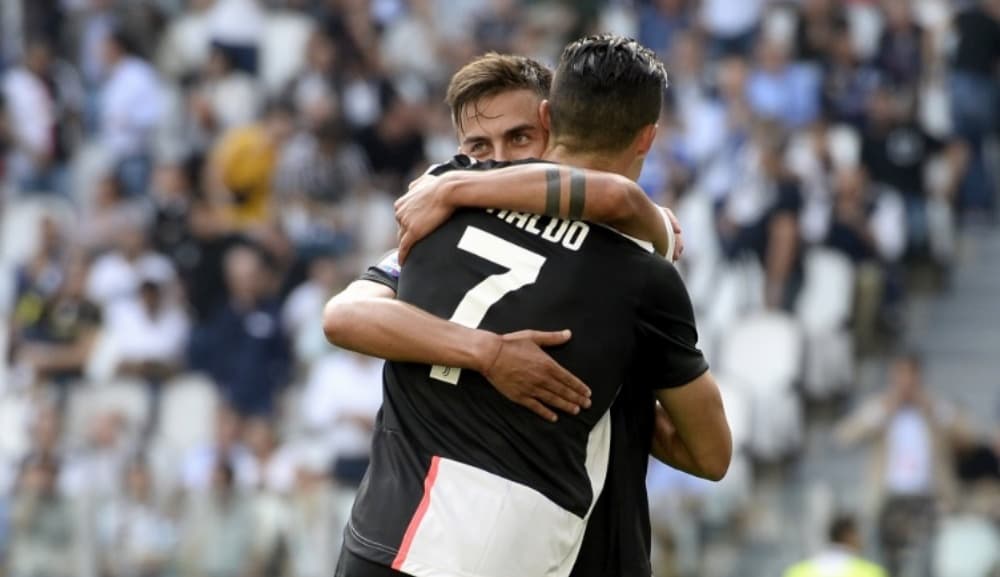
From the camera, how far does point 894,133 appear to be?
14.1m

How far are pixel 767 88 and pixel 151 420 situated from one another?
16.8ft

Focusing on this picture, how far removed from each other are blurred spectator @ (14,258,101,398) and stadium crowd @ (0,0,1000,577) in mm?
23

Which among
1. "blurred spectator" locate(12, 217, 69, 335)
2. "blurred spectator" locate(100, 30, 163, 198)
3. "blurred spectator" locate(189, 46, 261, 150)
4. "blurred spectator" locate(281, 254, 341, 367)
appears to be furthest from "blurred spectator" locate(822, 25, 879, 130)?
"blurred spectator" locate(12, 217, 69, 335)

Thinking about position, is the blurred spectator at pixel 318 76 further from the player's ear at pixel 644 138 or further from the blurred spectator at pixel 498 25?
the player's ear at pixel 644 138

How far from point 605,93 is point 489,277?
42 centimetres

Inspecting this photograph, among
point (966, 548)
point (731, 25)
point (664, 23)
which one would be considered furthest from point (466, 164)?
point (664, 23)

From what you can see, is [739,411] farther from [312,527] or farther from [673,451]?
[673,451]

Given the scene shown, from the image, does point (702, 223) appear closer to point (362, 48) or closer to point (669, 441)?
point (362, 48)

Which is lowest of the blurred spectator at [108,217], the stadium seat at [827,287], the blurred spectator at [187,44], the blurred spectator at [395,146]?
the blurred spectator at [108,217]

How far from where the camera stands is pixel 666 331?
3.82 m

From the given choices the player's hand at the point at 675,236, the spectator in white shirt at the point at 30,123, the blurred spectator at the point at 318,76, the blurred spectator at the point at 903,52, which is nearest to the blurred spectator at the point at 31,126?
the spectator in white shirt at the point at 30,123

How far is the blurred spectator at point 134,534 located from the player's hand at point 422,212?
9079mm

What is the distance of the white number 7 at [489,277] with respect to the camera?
12.3 feet

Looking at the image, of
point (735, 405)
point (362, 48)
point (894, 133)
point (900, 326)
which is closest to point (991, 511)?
point (735, 405)
